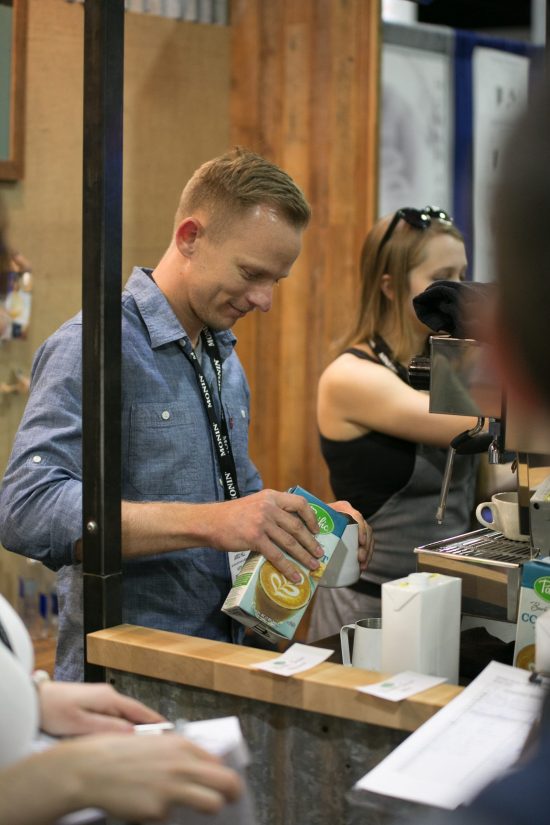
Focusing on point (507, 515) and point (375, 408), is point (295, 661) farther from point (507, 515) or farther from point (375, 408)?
point (375, 408)

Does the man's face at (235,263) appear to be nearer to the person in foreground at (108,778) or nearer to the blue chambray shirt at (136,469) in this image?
the blue chambray shirt at (136,469)

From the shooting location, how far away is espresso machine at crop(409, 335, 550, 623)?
5.27 feet

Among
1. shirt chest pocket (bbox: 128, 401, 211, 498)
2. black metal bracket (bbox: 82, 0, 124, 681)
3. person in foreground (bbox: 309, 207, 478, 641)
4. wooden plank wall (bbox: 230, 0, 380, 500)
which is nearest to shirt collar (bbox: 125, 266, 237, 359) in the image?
shirt chest pocket (bbox: 128, 401, 211, 498)

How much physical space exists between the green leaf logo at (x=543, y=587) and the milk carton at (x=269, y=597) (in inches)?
12.7

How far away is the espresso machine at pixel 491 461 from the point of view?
5.27 feet

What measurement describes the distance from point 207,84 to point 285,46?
0.32 metres

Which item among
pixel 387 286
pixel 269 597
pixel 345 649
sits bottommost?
pixel 345 649

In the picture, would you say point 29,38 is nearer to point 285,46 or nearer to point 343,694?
point 285,46

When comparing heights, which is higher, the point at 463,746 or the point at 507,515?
the point at 507,515

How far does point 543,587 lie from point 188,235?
0.99 meters

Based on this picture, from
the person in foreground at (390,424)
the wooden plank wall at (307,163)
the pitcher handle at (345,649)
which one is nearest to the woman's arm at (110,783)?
the pitcher handle at (345,649)

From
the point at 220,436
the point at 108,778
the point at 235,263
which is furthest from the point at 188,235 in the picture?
the point at 108,778

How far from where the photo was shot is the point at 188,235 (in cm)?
205

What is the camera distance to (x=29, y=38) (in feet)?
11.4
